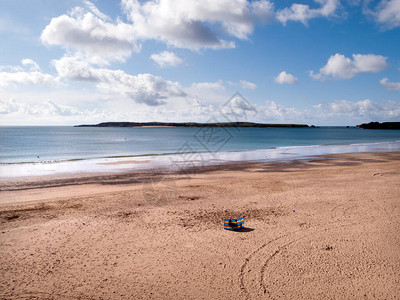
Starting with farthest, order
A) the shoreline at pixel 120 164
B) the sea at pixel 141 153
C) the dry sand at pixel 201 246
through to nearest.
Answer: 1. the sea at pixel 141 153
2. the shoreline at pixel 120 164
3. the dry sand at pixel 201 246

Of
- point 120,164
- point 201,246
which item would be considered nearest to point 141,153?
point 120,164

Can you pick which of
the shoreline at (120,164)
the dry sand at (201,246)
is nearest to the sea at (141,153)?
the shoreline at (120,164)

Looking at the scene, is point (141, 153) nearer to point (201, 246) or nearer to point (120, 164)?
point (120, 164)

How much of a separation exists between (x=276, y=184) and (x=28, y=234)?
13452 millimetres

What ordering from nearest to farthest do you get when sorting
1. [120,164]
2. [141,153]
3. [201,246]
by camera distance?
[201,246] → [120,164] → [141,153]

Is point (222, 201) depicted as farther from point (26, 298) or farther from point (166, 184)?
point (26, 298)

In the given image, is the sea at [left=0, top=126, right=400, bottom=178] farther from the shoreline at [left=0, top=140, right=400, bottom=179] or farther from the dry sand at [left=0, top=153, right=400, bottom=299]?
the dry sand at [left=0, top=153, right=400, bottom=299]

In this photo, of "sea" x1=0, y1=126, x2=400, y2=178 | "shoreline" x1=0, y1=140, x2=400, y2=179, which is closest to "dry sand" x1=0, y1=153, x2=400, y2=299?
"shoreline" x1=0, y1=140, x2=400, y2=179

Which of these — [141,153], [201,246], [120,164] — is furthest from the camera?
[141,153]

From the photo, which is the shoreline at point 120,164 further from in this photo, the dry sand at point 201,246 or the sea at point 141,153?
the dry sand at point 201,246

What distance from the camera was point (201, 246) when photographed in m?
7.88

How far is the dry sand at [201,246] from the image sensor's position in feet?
19.4

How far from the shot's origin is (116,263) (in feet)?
22.8

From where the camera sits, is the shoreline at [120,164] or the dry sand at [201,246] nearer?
the dry sand at [201,246]
